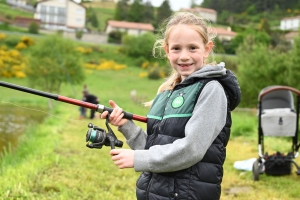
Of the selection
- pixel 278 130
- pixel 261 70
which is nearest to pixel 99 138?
pixel 278 130

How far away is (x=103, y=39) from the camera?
66.0 meters

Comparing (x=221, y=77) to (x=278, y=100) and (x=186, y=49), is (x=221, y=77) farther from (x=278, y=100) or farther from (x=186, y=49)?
(x=278, y=100)

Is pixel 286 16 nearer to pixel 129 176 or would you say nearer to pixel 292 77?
pixel 292 77

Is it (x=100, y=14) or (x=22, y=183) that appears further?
(x=100, y=14)

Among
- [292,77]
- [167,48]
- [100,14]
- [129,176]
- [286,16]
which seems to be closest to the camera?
[167,48]

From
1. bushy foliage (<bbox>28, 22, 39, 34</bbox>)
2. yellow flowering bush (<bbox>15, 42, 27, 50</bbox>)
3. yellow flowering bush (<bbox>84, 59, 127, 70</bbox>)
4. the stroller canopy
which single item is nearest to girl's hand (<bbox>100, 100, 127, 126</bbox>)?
the stroller canopy

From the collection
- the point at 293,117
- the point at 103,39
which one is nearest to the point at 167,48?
the point at 293,117

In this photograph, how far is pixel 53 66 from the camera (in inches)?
1056

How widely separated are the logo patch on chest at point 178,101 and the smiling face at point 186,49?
0.52 feet

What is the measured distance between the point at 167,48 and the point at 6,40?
45403 millimetres

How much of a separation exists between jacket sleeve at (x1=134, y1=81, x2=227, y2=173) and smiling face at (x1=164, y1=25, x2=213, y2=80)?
0.22 meters

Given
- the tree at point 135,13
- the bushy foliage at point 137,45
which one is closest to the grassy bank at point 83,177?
the bushy foliage at point 137,45

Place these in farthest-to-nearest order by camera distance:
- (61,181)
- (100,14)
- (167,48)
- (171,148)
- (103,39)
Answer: (100,14) → (103,39) → (61,181) → (167,48) → (171,148)

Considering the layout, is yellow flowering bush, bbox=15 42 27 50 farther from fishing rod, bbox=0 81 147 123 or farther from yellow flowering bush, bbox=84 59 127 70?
fishing rod, bbox=0 81 147 123
